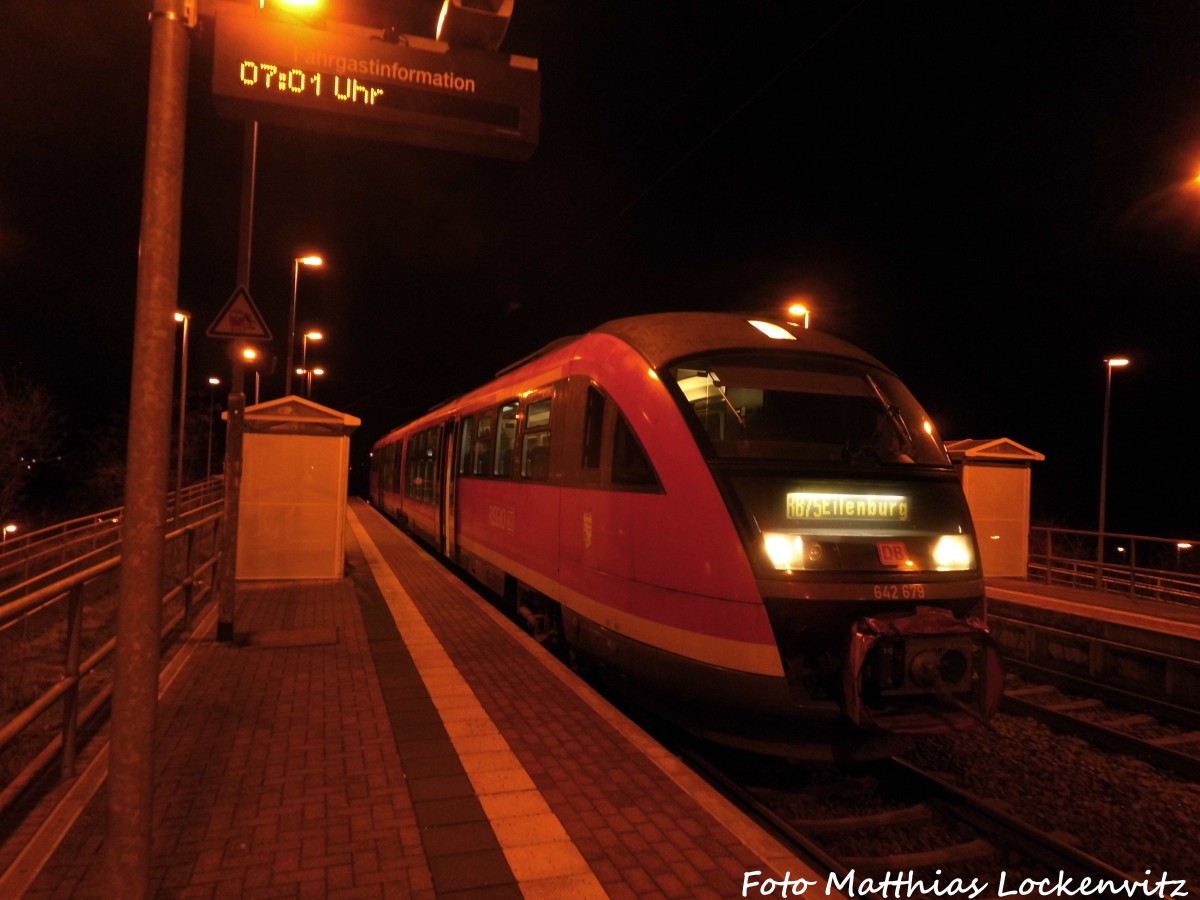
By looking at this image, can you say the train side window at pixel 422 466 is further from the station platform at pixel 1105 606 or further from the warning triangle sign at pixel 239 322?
the station platform at pixel 1105 606

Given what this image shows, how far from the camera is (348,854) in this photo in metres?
3.90

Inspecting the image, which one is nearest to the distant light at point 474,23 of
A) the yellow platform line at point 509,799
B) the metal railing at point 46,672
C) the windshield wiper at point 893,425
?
the metal railing at point 46,672

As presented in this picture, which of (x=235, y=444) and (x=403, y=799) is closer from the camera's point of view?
(x=403, y=799)

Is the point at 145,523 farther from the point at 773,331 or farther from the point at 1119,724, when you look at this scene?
the point at 1119,724

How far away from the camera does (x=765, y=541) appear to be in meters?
5.16

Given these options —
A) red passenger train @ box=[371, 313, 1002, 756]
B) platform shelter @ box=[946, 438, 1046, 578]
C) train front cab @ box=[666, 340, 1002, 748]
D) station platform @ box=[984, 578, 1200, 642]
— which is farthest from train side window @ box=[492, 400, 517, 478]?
platform shelter @ box=[946, 438, 1046, 578]

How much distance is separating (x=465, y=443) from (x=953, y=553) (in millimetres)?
8273

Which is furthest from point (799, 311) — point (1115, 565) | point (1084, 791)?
point (1084, 791)

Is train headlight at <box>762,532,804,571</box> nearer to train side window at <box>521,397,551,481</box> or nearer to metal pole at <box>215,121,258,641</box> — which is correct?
train side window at <box>521,397,551,481</box>

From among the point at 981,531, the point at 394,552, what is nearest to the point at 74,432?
the point at 394,552

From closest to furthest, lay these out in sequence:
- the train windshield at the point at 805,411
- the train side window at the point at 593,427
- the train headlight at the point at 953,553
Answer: the train headlight at the point at 953,553, the train windshield at the point at 805,411, the train side window at the point at 593,427

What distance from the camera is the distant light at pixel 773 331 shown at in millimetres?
6586

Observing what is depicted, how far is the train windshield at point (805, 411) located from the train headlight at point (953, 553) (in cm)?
57

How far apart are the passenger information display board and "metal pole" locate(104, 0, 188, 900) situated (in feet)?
3.95
